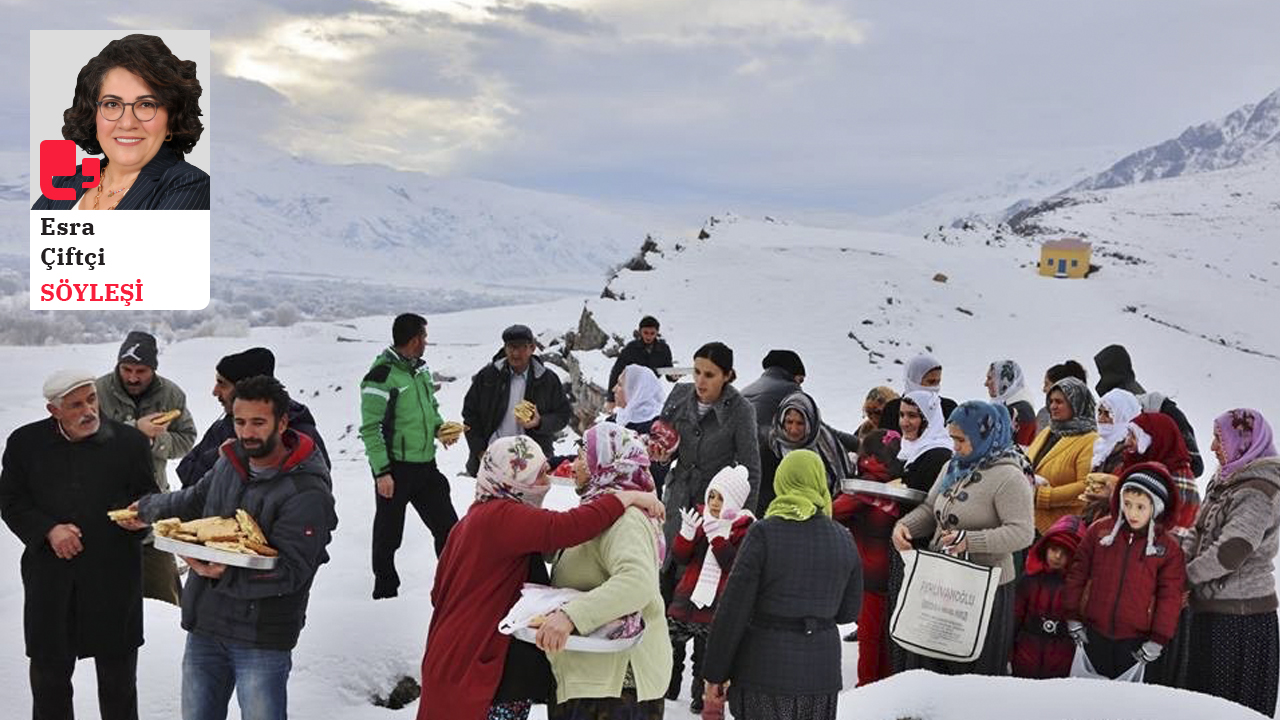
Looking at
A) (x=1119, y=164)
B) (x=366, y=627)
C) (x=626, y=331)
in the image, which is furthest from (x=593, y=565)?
(x=1119, y=164)

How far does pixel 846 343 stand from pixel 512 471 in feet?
65.7

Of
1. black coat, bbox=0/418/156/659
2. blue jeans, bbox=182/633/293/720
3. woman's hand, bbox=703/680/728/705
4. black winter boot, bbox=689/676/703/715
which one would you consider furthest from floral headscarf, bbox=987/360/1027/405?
black coat, bbox=0/418/156/659

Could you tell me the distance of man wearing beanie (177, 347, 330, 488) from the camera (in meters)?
4.65

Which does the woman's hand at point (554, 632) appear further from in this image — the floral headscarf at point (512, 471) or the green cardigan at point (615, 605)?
the floral headscarf at point (512, 471)

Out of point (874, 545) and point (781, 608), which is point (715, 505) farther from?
point (781, 608)

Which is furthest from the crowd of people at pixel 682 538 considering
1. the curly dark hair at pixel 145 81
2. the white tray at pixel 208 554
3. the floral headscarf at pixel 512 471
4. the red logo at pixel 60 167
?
the curly dark hair at pixel 145 81

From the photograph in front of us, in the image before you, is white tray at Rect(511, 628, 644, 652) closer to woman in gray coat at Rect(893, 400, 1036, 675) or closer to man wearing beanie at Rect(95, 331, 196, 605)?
woman in gray coat at Rect(893, 400, 1036, 675)

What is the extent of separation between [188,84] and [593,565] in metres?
3.54

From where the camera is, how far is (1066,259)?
98.6 feet

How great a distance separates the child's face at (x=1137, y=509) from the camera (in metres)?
4.79

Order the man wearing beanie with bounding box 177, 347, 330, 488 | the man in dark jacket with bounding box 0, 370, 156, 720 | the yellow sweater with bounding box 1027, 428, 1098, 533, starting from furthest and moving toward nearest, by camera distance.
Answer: the yellow sweater with bounding box 1027, 428, 1098, 533 → the man wearing beanie with bounding box 177, 347, 330, 488 → the man in dark jacket with bounding box 0, 370, 156, 720

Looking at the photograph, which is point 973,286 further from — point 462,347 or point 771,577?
point 771,577

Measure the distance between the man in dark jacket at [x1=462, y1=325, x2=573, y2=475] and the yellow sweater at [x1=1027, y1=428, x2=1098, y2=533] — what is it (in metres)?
3.25

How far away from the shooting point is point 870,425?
7062mm
